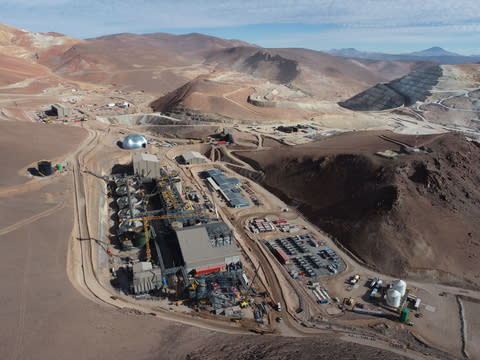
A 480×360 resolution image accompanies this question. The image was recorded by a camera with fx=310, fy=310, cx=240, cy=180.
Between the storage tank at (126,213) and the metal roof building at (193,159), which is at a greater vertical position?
the metal roof building at (193,159)

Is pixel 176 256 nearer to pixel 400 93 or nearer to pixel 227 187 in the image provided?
pixel 227 187

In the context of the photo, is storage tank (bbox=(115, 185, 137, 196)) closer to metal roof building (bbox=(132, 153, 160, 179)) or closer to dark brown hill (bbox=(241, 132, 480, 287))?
metal roof building (bbox=(132, 153, 160, 179))

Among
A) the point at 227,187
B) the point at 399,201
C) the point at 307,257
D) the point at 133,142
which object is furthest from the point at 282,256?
the point at 133,142

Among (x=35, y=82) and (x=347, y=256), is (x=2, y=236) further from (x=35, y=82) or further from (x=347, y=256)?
(x=35, y=82)

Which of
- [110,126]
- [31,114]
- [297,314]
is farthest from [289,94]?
[297,314]

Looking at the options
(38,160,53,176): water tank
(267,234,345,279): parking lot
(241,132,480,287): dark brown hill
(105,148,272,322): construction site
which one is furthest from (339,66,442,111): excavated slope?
(38,160,53,176): water tank

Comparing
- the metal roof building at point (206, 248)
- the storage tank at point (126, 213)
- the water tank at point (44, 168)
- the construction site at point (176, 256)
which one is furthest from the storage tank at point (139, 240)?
the water tank at point (44, 168)

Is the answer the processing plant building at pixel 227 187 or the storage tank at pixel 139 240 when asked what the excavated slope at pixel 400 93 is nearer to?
the processing plant building at pixel 227 187
